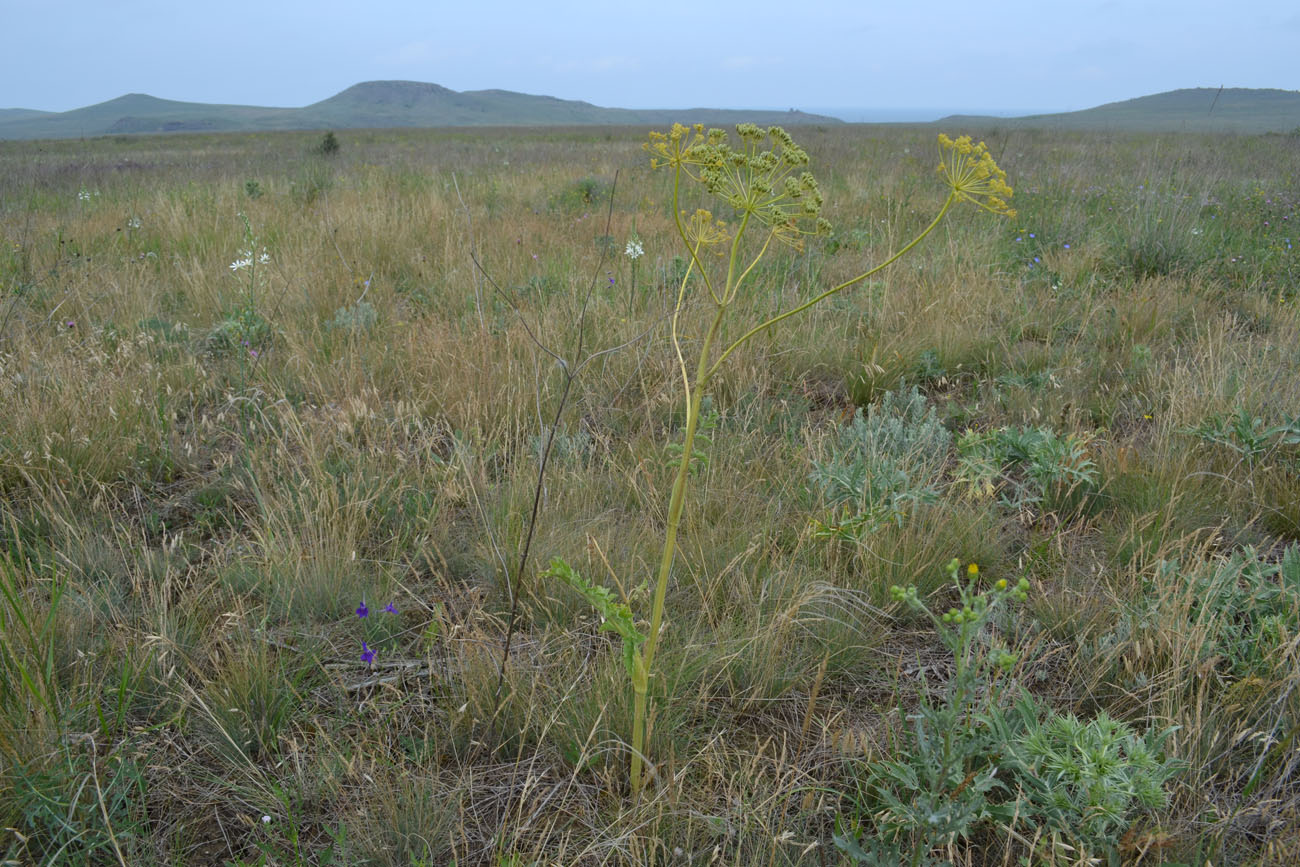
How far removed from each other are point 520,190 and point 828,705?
808cm

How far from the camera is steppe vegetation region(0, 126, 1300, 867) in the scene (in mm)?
1380

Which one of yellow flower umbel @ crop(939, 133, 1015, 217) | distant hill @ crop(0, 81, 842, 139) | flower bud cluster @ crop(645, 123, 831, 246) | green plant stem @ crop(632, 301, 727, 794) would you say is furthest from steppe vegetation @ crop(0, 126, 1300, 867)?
distant hill @ crop(0, 81, 842, 139)

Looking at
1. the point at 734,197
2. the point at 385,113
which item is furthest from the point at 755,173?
the point at 385,113

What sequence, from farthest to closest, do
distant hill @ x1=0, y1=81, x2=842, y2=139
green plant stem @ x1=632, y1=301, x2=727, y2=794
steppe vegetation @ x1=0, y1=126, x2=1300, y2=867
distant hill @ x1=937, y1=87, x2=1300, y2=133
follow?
distant hill @ x1=0, y1=81, x2=842, y2=139 < distant hill @ x1=937, y1=87, x2=1300, y2=133 < steppe vegetation @ x1=0, y1=126, x2=1300, y2=867 < green plant stem @ x1=632, y1=301, x2=727, y2=794

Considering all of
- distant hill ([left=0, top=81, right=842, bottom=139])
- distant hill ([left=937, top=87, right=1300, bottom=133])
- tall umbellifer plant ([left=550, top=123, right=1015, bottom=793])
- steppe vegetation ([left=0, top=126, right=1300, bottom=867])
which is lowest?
steppe vegetation ([left=0, top=126, right=1300, bottom=867])

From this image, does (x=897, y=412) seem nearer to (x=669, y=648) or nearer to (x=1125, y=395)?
(x=1125, y=395)

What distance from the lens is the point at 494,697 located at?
5.41 ft

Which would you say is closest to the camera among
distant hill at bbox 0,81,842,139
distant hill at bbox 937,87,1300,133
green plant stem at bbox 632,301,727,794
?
green plant stem at bbox 632,301,727,794

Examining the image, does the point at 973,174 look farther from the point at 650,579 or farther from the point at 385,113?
the point at 385,113

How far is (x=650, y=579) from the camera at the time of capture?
1964mm

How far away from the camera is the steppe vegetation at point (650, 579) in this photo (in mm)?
1380

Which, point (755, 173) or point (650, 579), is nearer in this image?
point (755, 173)

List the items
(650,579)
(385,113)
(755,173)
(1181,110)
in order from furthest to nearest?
(385,113)
(1181,110)
(650,579)
(755,173)

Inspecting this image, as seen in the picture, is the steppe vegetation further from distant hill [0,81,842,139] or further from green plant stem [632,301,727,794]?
distant hill [0,81,842,139]
